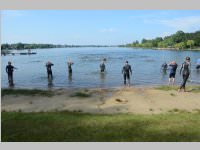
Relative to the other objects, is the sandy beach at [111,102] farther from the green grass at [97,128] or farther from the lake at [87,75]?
the lake at [87,75]

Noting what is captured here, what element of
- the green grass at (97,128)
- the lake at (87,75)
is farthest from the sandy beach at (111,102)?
the lake at (87,75)

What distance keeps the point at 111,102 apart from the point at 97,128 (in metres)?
7.37

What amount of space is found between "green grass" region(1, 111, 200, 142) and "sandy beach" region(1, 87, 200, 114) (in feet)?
11.0

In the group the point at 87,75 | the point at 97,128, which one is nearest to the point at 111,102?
the point at 97,128

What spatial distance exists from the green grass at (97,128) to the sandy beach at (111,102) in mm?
3347

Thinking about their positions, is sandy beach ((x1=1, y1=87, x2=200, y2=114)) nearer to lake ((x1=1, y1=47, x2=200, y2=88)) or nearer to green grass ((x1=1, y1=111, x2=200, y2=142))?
green grass ((x1=1, y1=111, x2=200, y2=142))

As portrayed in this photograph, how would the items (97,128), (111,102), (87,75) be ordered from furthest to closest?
(87,75), (111,102), (97,128)

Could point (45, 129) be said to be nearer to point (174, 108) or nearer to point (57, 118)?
point (57, 118)

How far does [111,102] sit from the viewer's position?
711 inches

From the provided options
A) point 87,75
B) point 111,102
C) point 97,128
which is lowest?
point 87,75

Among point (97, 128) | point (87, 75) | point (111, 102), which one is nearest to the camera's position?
point (97, 128)

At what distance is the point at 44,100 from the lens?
61.4 ft

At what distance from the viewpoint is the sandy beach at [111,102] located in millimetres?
16078

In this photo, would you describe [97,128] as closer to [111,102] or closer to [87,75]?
[111,102]
